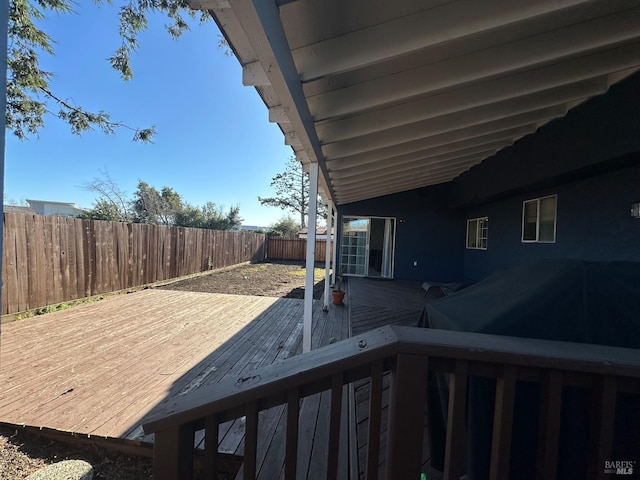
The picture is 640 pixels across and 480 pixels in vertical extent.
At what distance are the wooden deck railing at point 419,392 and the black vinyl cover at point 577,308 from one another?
15 centimetres

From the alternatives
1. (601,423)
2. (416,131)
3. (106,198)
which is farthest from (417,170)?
(106,198)

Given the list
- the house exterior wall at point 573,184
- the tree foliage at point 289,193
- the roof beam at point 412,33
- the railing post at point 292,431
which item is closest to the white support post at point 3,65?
the railing post at point 292,431

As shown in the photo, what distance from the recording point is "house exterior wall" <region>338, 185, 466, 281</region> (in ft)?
26.5

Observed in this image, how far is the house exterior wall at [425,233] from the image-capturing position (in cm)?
807

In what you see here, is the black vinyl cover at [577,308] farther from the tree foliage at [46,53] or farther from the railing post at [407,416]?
the tree foliage at [46,53]

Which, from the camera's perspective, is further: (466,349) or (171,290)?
(171,290)

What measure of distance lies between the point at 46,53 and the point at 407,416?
6824 mm

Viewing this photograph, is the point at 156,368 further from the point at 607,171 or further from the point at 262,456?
the point at 607,171

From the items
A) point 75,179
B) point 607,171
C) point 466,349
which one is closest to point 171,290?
point 466,349

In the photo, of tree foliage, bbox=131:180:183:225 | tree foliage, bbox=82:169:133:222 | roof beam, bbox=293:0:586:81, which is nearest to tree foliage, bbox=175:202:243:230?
tree foliage, bbox=131:180:183:225

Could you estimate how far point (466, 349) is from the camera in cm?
87

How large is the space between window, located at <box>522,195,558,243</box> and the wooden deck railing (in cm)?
452

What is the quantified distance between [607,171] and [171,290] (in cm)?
866

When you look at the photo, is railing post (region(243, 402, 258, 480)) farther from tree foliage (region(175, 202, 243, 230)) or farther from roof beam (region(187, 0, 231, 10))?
tree foliage (region(175, 202, 243, 230))
